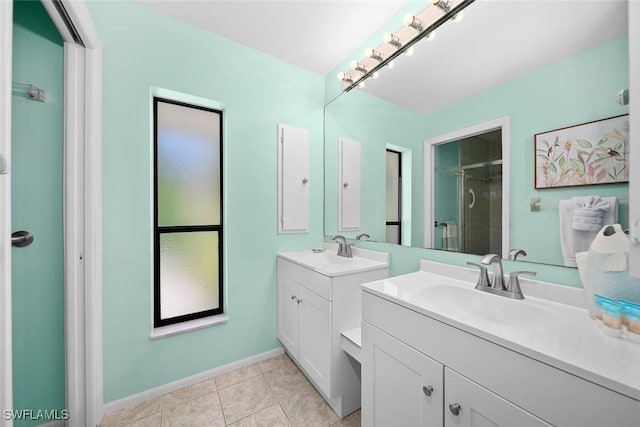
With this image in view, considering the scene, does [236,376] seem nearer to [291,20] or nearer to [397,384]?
[397,384]

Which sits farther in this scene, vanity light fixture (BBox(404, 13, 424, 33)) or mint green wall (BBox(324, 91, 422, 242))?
mint green wall (BBox(324, 91, 422, 242))

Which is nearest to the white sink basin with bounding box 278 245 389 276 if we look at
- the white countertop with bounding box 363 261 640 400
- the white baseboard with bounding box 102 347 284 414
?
the white countertop with bounding box 363 261 640 400

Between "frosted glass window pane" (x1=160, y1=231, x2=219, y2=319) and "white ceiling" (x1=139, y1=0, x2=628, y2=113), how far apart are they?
1.47m

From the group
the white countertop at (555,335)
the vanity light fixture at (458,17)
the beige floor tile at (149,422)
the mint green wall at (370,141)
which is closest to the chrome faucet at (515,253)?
the white countertop at (555,335)

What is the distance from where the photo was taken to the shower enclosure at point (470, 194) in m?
1.04

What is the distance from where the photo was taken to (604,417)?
49 cm

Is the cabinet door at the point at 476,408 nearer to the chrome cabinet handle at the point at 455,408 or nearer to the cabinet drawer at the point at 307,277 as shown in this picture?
the chrome cabinet handle at the point at 455,408

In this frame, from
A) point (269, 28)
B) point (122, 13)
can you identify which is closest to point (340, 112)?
point (269, 28)

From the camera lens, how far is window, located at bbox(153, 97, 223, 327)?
1.64 meters

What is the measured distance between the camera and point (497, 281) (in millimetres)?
978

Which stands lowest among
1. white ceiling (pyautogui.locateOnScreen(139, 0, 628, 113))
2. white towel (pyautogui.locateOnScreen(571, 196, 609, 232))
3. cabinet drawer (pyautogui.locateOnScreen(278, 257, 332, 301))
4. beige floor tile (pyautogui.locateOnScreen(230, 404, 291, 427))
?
beige floor tile (pyautogui.locateOnScreen(230, 404, 291, 427))

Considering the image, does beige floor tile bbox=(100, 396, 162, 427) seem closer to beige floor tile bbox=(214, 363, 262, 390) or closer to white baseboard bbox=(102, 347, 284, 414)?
white baseboard bbox=(102, 347, 284, 414)

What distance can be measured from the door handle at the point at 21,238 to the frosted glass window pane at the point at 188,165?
1.94ft

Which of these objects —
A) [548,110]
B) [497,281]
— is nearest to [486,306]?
[497,281]
